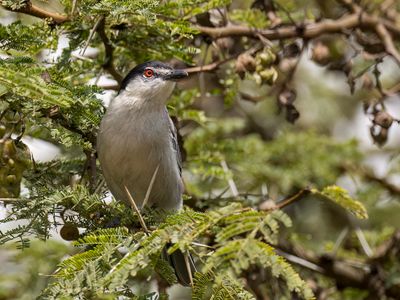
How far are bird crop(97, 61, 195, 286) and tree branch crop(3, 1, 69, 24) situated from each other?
0.74m

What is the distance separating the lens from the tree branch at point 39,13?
4117 mm

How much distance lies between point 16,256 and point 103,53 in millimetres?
1769

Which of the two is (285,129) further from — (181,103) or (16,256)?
(16,256)

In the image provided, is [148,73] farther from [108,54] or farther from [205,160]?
[205,160]

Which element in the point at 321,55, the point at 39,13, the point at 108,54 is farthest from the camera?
the point at 321,55

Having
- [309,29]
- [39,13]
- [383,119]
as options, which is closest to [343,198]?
[383,119]

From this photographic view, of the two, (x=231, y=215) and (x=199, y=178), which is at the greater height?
(x=231, y=215)

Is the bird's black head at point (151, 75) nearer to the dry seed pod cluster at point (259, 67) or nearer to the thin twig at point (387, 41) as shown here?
the dry seed pod cluster at point (259, 67)

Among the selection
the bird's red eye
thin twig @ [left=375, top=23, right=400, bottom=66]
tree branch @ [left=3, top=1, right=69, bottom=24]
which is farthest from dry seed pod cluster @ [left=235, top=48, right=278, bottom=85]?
tree branch @ [left=3, top=1, right=69, bottom=24]

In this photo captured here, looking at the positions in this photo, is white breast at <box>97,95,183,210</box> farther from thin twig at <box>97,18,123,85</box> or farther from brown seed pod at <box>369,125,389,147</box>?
brown seed pod at <box>369,125,389,147</box>

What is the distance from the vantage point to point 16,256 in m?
5.65

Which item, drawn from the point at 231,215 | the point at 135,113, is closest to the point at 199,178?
the point at 135,113

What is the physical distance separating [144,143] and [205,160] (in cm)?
93

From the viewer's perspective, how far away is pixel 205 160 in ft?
18.5
